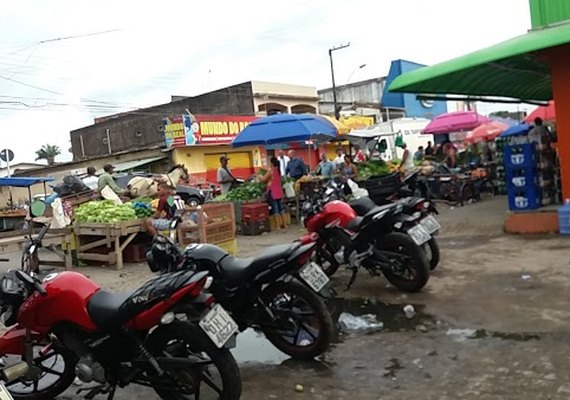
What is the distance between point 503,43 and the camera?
357 inches

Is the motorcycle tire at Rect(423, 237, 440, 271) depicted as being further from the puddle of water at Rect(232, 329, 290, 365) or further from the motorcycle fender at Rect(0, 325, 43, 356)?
the motorcycle fender at Rect(0, 325, 43, 356)

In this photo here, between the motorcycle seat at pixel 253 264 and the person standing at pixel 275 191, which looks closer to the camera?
the motorcycle seat at pixel 253 264

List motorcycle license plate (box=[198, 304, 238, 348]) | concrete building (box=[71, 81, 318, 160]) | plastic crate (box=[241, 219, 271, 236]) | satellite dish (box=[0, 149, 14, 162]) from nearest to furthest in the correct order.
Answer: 1. motorcycle license plate (box=[198, 304, 238, 348])
2. plastic crate (box=[241, 219, 271, 236])
3. satellite dish (box=[0, 149, 14, 162])
4. concrete building (box=[71, 81, 318, 160])

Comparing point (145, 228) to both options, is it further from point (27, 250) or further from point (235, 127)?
point (235, 127)

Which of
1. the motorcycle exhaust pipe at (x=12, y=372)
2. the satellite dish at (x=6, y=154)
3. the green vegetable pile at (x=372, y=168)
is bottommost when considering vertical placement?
the motorcycle exhaust pipe at (x=12, y=372)

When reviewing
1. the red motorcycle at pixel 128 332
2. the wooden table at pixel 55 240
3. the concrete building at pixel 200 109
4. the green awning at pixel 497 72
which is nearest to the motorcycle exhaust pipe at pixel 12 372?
the red motorcycle at pixel 128 332

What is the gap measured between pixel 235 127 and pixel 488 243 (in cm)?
2446

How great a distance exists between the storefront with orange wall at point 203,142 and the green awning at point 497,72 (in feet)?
54.1

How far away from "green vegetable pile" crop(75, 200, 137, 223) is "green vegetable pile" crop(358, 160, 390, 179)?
632 cm

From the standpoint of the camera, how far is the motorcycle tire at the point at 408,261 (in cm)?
658

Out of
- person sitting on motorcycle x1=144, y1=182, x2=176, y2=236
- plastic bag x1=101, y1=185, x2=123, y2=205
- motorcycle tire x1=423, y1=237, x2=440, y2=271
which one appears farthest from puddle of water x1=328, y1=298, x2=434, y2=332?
plastic bag x1=101, y1=185, x2=123, y2=205

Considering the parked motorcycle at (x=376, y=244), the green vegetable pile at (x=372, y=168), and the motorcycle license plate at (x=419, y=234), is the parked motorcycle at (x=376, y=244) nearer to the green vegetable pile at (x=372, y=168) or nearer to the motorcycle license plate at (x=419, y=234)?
the motorcycle license plate at (x=419, y=234)

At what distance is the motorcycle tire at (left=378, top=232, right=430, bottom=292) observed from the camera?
21.6ft

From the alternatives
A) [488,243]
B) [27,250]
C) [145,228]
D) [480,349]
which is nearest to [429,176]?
[488,243]
